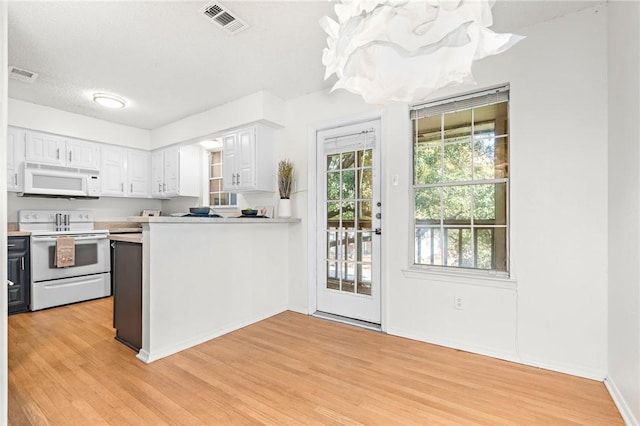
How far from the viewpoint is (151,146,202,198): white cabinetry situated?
500 cm

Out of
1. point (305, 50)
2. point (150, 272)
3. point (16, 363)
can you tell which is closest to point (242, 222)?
point (150, 272)

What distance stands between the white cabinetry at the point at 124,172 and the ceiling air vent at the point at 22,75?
60.9 inches

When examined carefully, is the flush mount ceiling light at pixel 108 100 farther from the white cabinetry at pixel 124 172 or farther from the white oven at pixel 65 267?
the white oven at pixel 65 267

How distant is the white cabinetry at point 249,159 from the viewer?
3.86 m

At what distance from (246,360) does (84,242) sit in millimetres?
3192

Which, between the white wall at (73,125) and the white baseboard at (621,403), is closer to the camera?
the white baseboard at (621,403)

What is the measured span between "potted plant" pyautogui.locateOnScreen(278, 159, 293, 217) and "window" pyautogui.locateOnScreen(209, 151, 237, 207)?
1.61m

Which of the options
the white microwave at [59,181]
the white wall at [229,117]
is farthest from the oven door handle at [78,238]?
the white wall at [229,117]

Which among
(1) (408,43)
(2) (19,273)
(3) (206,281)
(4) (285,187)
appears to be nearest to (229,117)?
(4) (285,187)

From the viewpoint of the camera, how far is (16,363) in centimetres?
244

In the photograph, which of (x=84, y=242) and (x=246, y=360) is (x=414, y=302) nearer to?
(x=246, y=360)

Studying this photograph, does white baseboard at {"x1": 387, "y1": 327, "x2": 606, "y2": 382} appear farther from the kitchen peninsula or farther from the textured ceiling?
the textured ceiling

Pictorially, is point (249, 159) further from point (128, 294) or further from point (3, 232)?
point (3, 232)

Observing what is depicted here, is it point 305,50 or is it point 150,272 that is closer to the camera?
point 150,272
